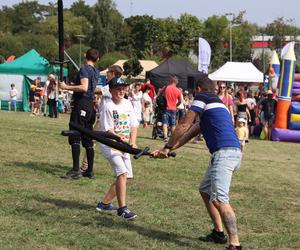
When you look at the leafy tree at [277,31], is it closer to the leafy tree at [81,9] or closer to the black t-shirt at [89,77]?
the leafy tree at [81,9]

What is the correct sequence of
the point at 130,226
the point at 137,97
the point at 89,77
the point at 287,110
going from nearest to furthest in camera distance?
the point at 130,226
the point at 89,77
the point at 287,110
the point at 137,97

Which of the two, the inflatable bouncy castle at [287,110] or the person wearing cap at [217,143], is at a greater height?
the person wearing cap at [217,143]

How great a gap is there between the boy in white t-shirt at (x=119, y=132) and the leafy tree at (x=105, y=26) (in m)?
83.8

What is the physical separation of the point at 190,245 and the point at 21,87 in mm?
25646

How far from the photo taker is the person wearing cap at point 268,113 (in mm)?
20578

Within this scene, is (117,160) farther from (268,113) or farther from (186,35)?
(186,35)

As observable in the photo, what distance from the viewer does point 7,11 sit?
349 feet

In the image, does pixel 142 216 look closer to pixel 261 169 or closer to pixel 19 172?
pixel 19 172

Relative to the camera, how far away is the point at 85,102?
29.1 feet

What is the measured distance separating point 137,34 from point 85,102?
271 feet

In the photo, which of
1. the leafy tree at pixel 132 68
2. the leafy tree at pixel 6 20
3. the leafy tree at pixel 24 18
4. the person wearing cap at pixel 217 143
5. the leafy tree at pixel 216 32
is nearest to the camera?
the person wearing cap at pixel 217 143

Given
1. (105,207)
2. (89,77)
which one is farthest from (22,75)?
(105,207)

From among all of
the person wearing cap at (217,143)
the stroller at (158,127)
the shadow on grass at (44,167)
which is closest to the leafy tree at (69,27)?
the stroller at (158,127)

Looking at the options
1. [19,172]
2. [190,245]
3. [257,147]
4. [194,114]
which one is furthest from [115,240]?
[257,147]
